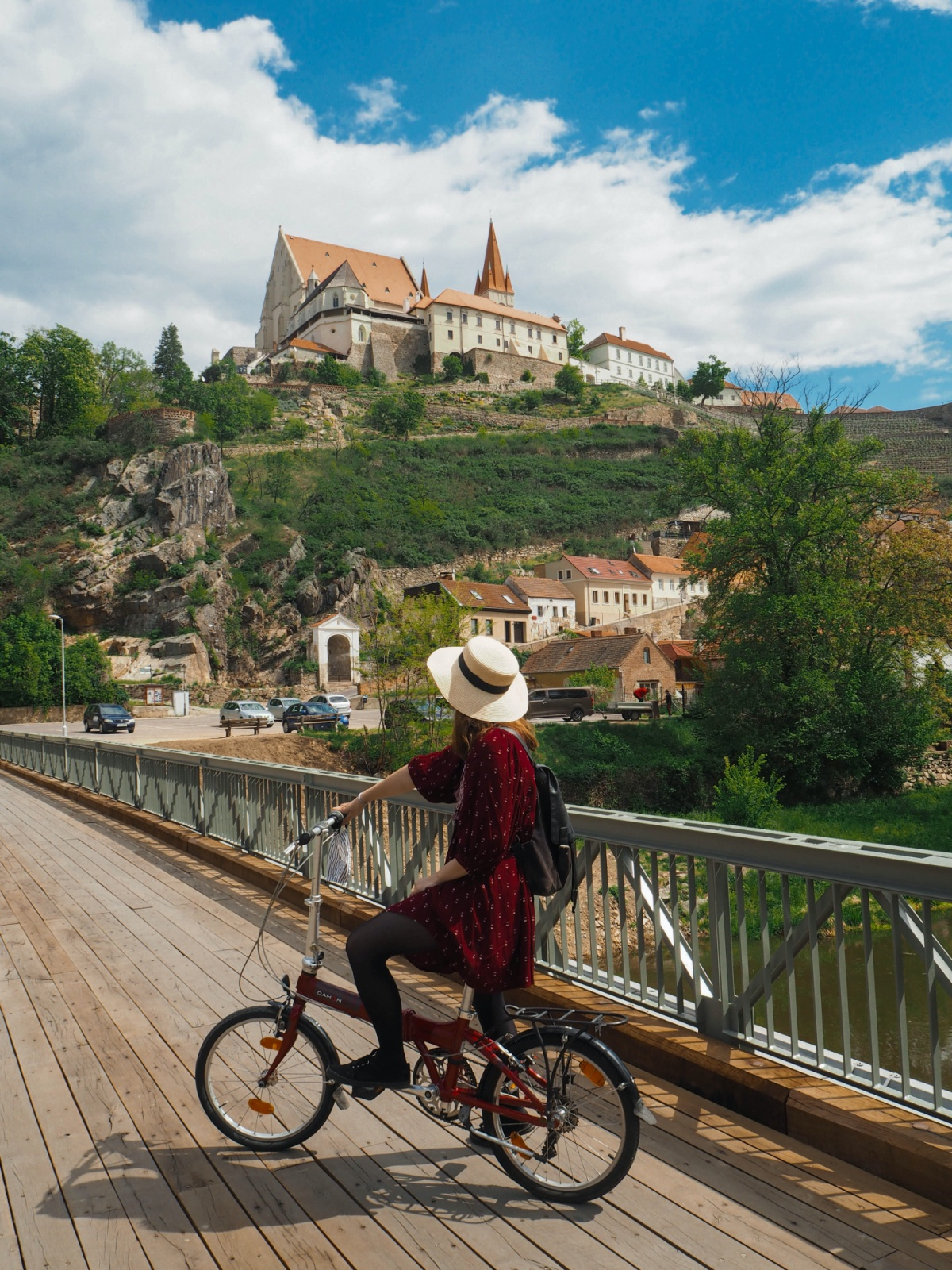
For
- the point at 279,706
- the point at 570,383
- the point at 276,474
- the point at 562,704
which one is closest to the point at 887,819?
the point at 562,704

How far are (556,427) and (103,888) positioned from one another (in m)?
111

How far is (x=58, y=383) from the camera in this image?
88.5 meters

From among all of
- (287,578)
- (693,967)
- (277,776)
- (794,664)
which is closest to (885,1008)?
(277,776)

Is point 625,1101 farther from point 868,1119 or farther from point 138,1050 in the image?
point 138,1050

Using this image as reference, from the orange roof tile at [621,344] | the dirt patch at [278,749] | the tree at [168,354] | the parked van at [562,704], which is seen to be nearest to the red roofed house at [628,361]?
the orange roof tile at [621,344]

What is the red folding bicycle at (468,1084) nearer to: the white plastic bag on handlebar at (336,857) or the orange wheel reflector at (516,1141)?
the orange wheel reflector at (516,1141)

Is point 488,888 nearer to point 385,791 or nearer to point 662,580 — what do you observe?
point 385,791

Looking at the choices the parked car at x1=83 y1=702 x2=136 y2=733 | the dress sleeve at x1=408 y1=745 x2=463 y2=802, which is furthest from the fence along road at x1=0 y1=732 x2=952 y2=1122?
the parked car at x1=83 y1=702 x2=136 y2=733

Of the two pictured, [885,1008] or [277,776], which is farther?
[885,1008]

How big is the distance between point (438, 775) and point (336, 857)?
0.58 meters

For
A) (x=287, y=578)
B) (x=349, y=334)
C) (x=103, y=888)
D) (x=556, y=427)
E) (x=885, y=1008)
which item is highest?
(x=349, y=334)

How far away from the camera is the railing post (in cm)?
379

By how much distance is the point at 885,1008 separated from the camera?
1429cm

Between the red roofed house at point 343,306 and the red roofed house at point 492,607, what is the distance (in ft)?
176
